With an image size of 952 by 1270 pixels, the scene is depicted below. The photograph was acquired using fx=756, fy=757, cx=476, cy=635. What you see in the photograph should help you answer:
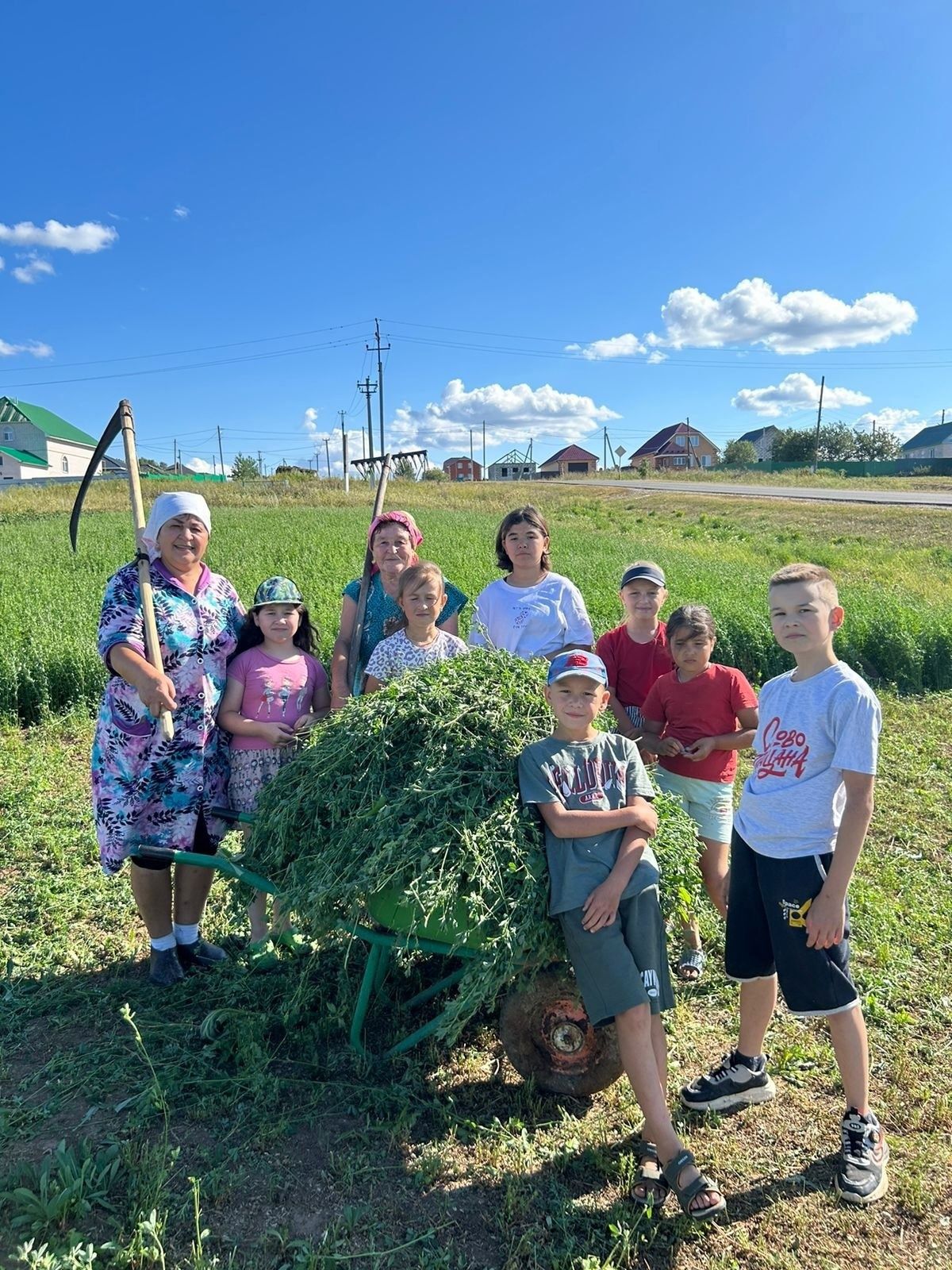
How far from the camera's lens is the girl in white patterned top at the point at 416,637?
10.8ft

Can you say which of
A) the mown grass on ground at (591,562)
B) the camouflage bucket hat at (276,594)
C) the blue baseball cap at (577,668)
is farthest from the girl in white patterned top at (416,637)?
the mown grass on ground at (591,562)

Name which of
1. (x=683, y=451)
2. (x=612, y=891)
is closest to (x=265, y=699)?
(x=612, y=891)

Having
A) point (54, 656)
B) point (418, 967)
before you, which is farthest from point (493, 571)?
point (418, 967)

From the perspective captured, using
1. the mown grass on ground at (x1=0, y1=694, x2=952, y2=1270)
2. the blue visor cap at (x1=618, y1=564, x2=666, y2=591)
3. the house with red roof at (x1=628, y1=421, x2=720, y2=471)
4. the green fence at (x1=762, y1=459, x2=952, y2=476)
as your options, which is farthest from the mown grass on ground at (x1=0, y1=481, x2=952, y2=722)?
the house with red roof at (x1=628, y1=421, x2=720, y2=471)

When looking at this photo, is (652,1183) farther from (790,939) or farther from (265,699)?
(265,699)

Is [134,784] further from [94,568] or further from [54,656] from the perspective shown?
[94,568]

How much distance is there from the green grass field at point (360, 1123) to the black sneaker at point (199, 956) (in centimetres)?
11

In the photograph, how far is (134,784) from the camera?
10.8ft

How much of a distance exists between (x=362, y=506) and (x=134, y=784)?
100 feet

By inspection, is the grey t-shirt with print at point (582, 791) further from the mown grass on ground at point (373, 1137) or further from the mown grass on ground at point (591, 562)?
the mown grass on ground at point (591, 562)

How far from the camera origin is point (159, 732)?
3281 millimetres

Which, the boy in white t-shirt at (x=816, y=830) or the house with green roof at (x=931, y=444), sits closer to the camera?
the boy in white t-shirt at (x=816, y=830)

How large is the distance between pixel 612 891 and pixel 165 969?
2254mm

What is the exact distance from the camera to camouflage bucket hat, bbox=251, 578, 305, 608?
11.2ft
